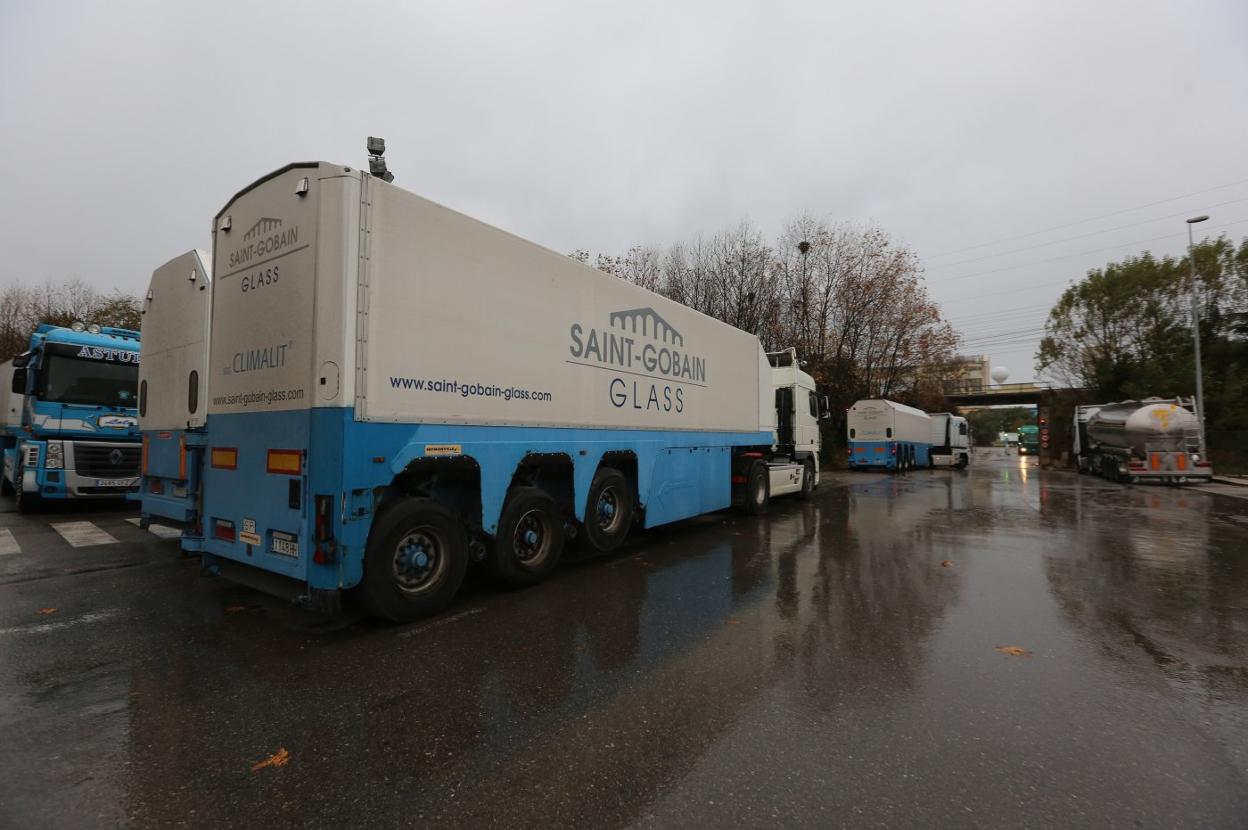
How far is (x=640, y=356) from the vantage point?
7.99 metres

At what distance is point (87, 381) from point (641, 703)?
13.0 meters

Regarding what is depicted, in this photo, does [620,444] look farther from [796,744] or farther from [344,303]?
[796,744]

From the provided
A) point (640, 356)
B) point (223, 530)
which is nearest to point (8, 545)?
point (223, 530)

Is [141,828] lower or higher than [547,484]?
lower

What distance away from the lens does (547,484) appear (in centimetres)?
673

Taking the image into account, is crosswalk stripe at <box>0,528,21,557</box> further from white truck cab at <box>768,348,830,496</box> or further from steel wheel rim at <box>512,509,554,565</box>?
white truck cab at <box>768,348,830,496</box>

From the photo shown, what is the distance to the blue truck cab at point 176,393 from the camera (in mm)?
5801

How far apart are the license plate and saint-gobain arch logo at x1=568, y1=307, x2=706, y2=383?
3437 millimetres

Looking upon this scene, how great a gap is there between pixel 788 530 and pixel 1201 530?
26.0ft

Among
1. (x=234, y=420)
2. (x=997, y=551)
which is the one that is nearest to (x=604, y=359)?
(x=234, y=420)

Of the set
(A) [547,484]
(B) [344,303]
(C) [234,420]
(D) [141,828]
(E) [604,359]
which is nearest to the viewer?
(D) [141,828]

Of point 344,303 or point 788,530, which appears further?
point 788,530

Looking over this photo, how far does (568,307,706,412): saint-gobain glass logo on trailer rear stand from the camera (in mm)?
7031

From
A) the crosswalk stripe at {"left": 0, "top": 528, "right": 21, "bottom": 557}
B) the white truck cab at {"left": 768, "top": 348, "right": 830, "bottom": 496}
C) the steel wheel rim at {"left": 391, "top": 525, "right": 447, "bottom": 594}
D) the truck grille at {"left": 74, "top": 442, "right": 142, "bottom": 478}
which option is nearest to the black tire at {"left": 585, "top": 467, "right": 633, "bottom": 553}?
the steel wheel rim at {"left": 391, "top": 525, "right": 447, "bottom": 594}
